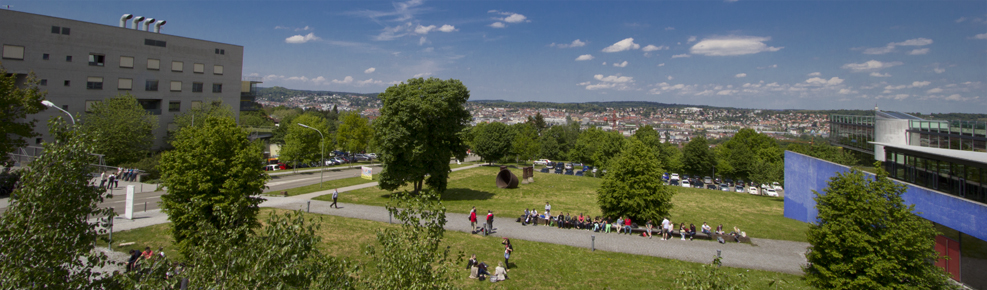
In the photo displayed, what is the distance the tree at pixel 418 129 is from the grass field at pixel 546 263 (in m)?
8.13

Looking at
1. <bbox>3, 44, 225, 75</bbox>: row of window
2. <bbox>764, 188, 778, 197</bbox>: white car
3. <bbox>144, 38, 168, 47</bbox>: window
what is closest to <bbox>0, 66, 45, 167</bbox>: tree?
<bbox>3, 44, 225, 75</bbox>: row of window

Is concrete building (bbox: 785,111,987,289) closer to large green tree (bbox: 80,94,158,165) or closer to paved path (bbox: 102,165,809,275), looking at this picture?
paved path (bbox: 102,165,809,275)

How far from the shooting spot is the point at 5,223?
6715mm

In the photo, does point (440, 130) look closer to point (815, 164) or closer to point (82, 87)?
point (815, 164)

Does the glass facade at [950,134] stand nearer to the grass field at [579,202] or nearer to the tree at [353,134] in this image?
the grass field at [579,202]

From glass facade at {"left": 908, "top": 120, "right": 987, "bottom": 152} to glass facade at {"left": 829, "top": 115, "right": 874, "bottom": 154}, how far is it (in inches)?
426

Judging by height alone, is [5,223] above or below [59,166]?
below

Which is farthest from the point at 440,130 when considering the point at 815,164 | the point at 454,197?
the point at 815,164

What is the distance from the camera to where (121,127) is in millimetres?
40719

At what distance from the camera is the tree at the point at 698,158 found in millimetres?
72438

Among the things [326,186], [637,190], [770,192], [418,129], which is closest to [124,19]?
[326,186]

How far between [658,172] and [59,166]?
80.0ft

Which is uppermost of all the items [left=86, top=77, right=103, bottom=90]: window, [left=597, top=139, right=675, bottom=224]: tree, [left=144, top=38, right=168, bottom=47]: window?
[left=144, top=38, right=168, bottom=47]: window

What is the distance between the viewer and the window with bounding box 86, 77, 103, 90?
44.9 metres
